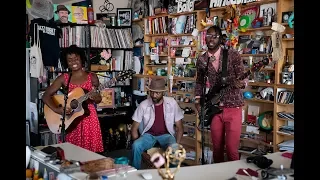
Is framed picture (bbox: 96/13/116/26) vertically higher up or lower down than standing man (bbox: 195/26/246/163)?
higher up

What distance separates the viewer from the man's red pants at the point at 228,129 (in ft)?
11.3

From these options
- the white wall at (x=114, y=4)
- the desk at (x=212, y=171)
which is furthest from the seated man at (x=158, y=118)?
the white wall at (x=114, y=4)

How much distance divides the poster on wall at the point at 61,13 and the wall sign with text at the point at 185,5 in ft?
5.28

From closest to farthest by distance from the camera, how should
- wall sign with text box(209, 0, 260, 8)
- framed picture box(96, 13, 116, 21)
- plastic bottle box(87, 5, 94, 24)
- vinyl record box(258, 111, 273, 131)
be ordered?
vinyl record box(258, 111, 273, 131) → wall sign with text box(209, 0, 260, 8) → plastic bottle box(87, 5, 94, 24) → framed picture box(96, 13, 116, 21)

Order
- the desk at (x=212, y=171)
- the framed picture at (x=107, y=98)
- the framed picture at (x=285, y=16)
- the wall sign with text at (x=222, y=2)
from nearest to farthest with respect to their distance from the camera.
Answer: the desk at (x=212, y=171), the framed picture at (x=285, y=16), the wall sign with text at (x=222, y=2), the framed picture at (x=107, y=98)

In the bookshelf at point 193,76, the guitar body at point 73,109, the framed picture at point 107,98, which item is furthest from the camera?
the framed picture at point 107,98

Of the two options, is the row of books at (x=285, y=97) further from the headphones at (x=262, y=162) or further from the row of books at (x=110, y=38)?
the row of books at (x=110, y=38)

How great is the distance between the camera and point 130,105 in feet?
20.8

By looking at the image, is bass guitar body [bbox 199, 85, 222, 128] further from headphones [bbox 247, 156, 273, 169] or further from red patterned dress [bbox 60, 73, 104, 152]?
headphones [bbox 247, 156, 273, 169]

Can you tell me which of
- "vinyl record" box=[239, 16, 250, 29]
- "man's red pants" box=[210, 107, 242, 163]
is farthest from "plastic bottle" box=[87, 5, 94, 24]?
"man's red pants" box=[210, 107, 242, 163]

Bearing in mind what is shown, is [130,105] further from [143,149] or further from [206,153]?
[143,149]

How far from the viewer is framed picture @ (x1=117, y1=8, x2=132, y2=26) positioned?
625 centimetres

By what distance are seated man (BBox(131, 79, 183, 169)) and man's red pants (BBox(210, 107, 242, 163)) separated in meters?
0.43
